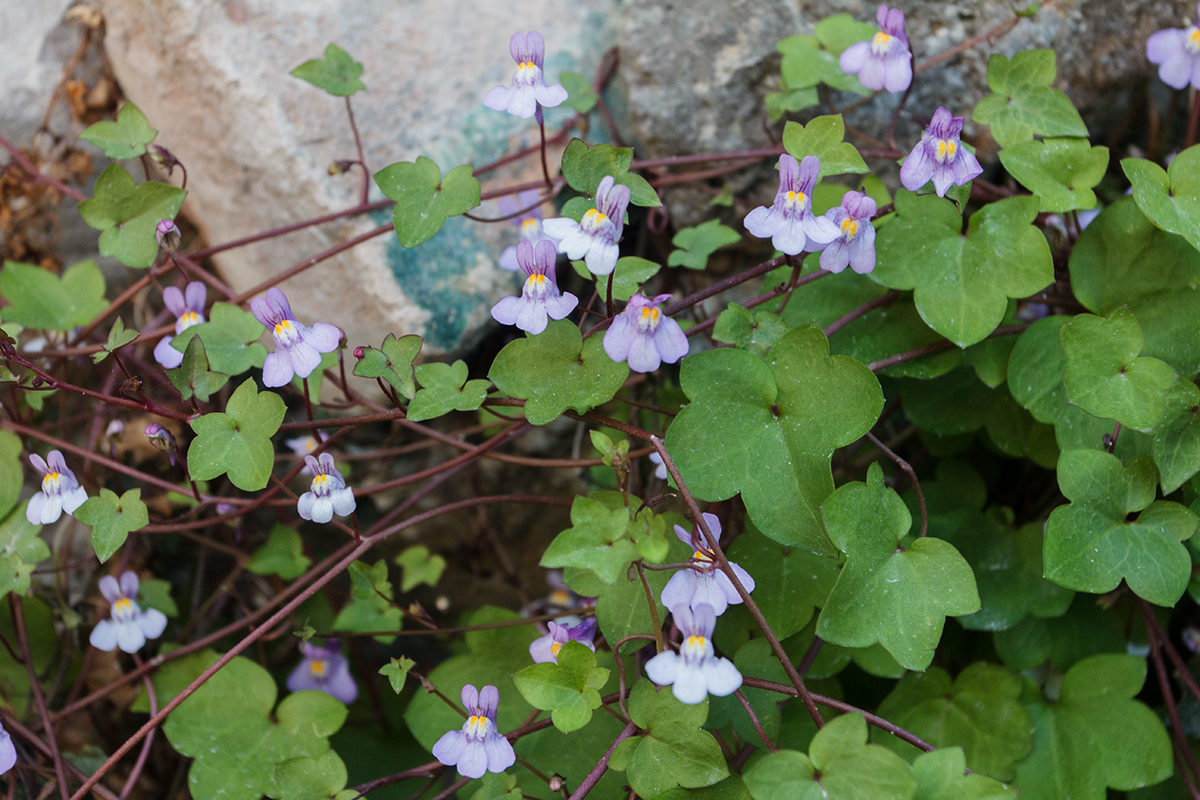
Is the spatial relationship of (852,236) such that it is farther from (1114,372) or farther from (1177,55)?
(1177,55)

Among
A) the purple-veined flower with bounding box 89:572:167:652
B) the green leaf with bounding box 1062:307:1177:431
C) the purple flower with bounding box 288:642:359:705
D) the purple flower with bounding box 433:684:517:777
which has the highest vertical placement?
the green leaf with bounding box 1062:307:1177:431

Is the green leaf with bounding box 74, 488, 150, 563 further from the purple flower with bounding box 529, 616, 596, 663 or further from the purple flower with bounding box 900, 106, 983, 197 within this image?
the purple flower with bounding box 900, 106, 983, 197

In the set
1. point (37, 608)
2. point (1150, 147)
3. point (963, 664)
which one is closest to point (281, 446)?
point (37, 608)

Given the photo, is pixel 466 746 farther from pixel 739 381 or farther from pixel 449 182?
pixel 449 182

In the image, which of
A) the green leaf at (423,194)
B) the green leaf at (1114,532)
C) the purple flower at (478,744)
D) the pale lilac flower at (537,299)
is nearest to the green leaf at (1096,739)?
the green leaf at (1114,532)

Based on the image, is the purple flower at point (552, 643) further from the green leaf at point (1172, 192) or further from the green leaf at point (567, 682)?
the green leaf at point (1172, 192)

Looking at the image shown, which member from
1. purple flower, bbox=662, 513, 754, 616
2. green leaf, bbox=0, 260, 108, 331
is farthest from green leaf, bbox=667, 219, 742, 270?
green leaf, bbox=0, 260, 108, 331
